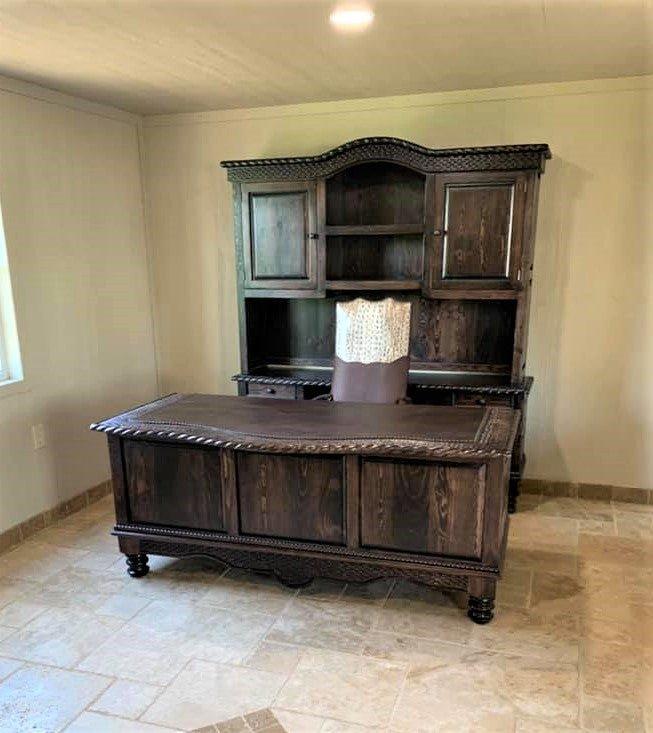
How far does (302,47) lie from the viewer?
2.61 meters

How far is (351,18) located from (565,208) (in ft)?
5.80

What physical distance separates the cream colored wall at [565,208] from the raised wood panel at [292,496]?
1.79 meters

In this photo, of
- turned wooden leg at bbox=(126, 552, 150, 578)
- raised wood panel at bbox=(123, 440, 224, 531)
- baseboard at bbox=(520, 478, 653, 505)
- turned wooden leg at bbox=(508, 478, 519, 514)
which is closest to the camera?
raised wood panel at bbox=(123, 440, 224, 531)

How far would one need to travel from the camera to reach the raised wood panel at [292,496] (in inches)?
95.0

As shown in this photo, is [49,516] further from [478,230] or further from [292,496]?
[478,230]

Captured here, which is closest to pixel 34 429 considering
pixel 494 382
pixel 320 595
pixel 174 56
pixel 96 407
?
pixel 96 407

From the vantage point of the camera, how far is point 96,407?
3717mm

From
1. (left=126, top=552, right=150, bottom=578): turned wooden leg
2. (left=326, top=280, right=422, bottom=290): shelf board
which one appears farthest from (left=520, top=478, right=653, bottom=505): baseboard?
(left=126, top=552, right=150, bottom=578): turned wooden leg

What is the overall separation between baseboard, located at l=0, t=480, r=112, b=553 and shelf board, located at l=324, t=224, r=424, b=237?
7.19 ft

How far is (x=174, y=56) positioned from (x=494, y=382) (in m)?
2.43

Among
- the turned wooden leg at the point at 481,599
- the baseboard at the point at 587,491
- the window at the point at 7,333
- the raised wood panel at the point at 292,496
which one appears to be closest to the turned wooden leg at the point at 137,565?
the raised wood panel at the point at 292,496

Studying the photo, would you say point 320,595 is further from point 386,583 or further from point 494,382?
point 494,382

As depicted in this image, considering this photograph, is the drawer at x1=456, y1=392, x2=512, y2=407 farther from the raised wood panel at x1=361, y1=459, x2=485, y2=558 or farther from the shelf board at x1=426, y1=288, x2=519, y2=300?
the raised wood panel at x1=361, y1=459, x2=485, y2=558

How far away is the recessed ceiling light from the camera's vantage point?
2193 millimetres
